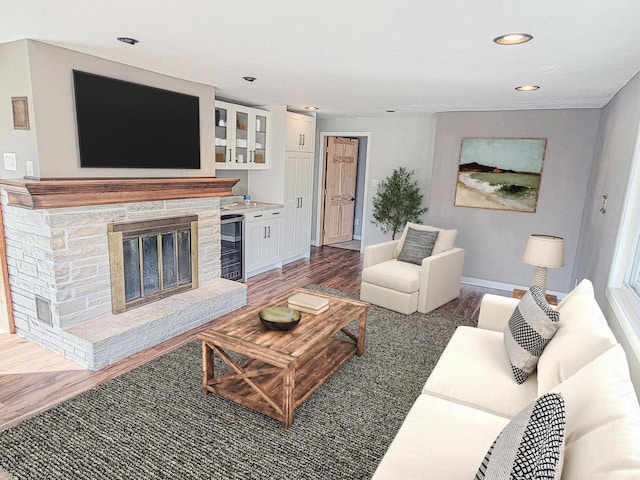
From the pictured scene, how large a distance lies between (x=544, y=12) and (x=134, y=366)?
3.25 metres

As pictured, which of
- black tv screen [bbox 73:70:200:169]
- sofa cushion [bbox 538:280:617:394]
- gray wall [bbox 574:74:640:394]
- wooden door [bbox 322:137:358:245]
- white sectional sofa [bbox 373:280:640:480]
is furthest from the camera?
wooden door [bbox 322:137:358:245]

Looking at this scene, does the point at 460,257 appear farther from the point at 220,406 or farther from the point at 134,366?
the point at 134,366

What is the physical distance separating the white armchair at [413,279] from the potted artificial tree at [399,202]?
1.39 m

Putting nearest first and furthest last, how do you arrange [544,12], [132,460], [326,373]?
[544,12] < [132,460] < [326,373]

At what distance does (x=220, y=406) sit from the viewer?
94.9 inches

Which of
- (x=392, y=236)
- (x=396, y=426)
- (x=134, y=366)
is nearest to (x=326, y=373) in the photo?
(x=396, y=426)

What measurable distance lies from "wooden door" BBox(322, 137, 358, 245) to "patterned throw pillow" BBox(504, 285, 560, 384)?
5.02m

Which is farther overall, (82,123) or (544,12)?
(82,123)

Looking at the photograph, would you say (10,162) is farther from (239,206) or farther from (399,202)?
(399,202)

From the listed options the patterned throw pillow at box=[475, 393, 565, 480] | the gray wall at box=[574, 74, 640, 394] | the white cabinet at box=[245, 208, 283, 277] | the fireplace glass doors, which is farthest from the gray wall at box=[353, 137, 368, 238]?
the patterned throw pillow at box=[475, 393, 565, 480]

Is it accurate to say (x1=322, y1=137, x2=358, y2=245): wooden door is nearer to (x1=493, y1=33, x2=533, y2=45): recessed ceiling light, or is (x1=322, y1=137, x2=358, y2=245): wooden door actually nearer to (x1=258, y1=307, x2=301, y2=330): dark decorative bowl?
(x1=258, y1=307, x2=301, y2=330): dark decorative bowl

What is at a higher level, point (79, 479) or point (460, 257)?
point (460, 257)

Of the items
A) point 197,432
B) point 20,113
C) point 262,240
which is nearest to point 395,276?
point 262,240

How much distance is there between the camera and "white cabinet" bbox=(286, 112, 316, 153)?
17.8 ft
